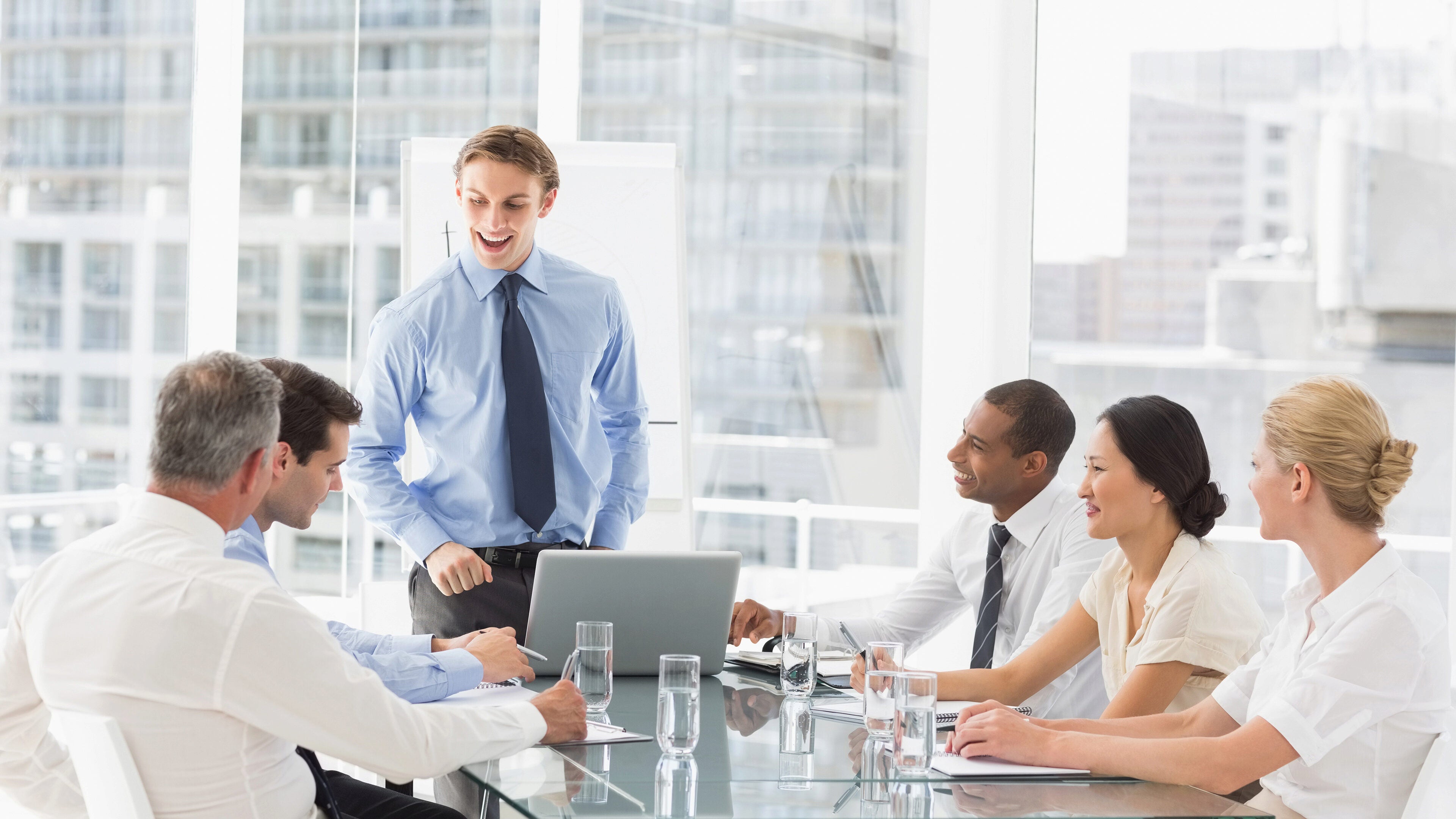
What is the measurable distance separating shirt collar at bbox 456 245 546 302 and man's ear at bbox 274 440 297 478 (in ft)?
2.98

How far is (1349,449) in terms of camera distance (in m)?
1.86

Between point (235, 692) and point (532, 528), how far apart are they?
50.6 inches

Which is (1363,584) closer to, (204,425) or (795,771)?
(795,771)

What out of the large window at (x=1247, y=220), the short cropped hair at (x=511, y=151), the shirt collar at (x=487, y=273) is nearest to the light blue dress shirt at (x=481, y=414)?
the shirt collar at (x=487, y=273)

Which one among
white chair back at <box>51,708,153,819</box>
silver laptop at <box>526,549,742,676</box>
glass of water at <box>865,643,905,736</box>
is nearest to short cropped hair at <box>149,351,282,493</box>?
white chair back at <box>51,708,153,819</box>

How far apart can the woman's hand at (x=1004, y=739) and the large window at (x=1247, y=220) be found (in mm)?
2976

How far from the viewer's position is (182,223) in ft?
16.3

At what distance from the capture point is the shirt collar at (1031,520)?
2.72 metres

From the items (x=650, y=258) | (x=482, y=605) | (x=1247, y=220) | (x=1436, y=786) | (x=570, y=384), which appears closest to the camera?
(x=1436, y=786)

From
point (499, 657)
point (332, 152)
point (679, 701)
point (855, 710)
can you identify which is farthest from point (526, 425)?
point (332, 152)

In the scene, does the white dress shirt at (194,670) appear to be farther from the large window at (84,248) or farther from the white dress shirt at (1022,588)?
the large window at (84,248)

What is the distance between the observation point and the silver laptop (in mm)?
2170

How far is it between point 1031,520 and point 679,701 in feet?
4.20

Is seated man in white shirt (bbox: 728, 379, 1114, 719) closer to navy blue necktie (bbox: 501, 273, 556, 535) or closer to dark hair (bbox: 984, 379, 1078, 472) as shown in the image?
dark hair (bbox: 984, 379, 1078, 472)
